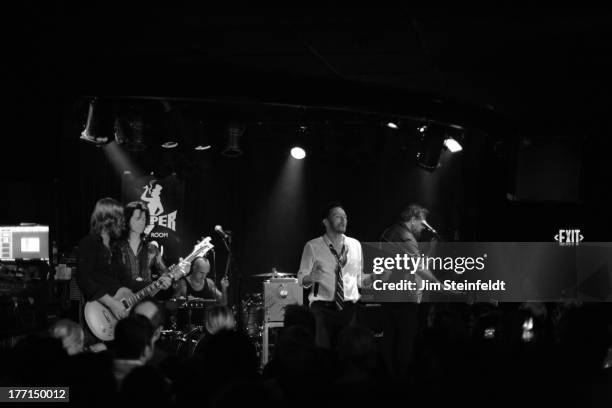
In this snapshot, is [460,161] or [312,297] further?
[460,161]

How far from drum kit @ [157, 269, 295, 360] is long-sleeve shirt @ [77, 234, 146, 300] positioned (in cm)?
236

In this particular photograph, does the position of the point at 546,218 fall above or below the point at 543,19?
below

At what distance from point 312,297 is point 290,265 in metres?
4.21

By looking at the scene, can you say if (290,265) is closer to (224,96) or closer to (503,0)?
(224,96)

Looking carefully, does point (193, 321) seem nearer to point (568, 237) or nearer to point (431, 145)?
point (431, 145)

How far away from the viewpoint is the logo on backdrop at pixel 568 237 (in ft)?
33.3

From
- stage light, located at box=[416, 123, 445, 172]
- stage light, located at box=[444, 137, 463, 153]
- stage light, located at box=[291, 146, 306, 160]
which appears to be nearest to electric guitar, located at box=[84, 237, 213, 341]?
stage light, located at box=[416, 123, 445, 172]

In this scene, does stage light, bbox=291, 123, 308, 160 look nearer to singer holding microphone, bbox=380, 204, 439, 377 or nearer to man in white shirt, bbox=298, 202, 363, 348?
singer holding microphone, bbox=380, 204, 439, 377

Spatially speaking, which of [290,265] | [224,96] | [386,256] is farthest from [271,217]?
[224,96]

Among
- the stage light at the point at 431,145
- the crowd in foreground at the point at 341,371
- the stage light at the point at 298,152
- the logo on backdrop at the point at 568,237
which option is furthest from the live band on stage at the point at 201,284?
the stage light at the point at 298,152

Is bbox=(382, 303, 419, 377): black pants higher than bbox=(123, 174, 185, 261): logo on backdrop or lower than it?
lower

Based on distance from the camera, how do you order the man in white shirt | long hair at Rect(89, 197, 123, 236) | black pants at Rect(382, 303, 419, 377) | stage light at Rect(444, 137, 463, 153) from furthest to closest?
stage light at Rect(444, 137, 463, 153), black pants at Rect(382, 303, 419, 377), the man in white shirt, long hair at Rect(89, 197, 123, 236)

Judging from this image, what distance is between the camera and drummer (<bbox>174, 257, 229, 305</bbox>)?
9.12 m

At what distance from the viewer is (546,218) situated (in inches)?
405
